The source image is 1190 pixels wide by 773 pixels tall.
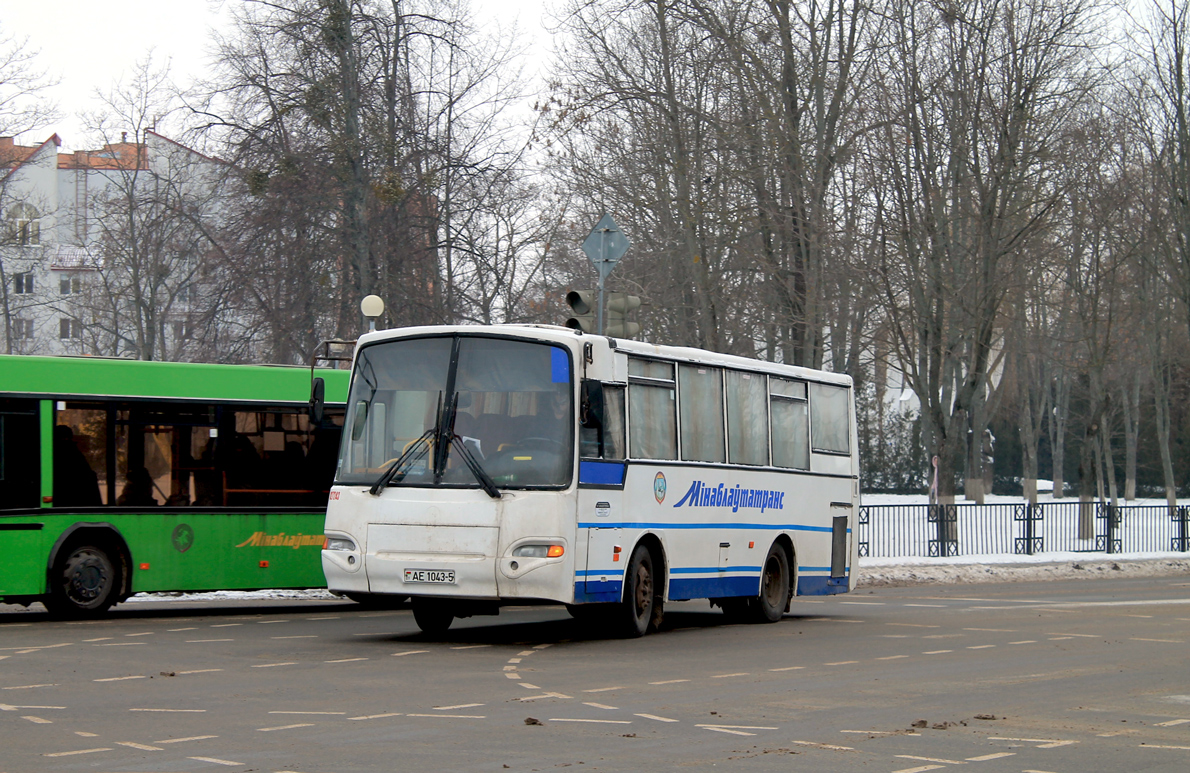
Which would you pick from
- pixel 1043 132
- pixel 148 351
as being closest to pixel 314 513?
pixel 1043 132

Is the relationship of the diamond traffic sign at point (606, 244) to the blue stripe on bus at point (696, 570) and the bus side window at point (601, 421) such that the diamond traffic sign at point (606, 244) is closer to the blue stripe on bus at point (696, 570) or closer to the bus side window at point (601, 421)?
the blue stripe on bus at point (696, 570)

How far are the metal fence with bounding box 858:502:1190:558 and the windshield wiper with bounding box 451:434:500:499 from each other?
50.5ft

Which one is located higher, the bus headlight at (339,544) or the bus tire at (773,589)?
the bus headlight at (339,544)

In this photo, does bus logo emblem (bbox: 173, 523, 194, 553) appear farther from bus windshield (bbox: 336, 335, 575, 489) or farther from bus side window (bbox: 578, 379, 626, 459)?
bus side window (bbox: 578, 379, 626, 459)

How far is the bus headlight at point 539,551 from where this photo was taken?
1352 cm

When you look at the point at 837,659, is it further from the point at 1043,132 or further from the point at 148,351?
the point at 148,351

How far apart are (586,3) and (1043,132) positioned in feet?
32.0

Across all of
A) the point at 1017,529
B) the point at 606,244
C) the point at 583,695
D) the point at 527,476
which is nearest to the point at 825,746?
the point at 583,695

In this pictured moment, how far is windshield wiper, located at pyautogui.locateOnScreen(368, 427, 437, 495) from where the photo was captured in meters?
14.0

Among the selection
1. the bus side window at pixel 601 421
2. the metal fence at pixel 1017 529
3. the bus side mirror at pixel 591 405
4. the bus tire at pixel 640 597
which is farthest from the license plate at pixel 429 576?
the metal fence at pixel 1017 529

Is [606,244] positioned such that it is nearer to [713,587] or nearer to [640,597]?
[713,587]

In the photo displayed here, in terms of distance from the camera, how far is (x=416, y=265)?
110 feet

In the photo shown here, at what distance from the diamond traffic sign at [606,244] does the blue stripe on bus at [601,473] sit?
4.86 m

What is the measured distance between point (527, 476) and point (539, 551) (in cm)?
71
